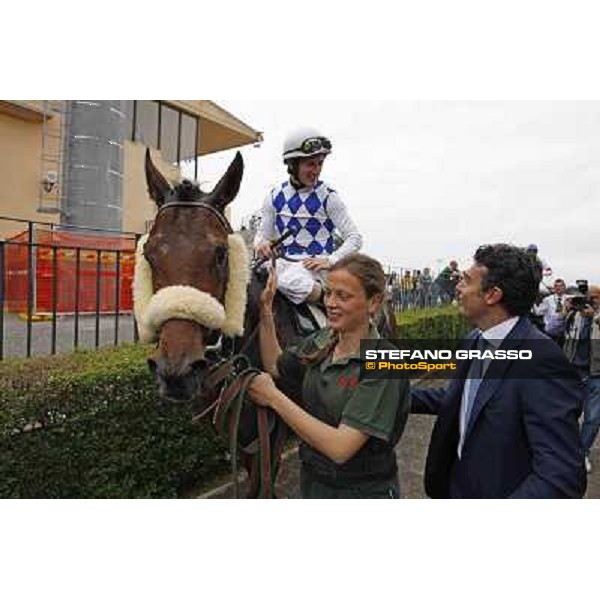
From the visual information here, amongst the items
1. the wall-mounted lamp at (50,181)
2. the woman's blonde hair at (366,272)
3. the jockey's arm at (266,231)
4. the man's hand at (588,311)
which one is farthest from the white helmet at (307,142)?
the wall-mounted lamp at (50,181)

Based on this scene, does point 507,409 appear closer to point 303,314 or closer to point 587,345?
point 303,314

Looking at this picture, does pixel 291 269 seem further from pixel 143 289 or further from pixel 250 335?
pixel 143 289

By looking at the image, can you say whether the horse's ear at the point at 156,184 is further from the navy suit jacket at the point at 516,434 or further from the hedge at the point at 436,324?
the navy suit jacket at the point at 516,434

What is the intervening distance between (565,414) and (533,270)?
48 centimetres

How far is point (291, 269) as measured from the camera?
2.71m

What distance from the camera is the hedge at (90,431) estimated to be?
270 centimetres

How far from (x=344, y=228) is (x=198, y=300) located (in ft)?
3.13

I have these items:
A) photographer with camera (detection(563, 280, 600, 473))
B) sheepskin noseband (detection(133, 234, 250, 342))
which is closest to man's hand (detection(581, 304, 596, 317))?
photographer with camera (detection(563, 280, 600, 473))

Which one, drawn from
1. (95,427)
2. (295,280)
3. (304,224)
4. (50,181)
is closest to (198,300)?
(295,280)

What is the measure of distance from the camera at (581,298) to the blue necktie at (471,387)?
1.22 m

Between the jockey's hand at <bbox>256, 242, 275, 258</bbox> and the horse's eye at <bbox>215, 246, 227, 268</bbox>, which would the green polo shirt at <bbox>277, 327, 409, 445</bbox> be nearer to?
the horse's eye at <bbox>215, 246, 227, 268</bbox>

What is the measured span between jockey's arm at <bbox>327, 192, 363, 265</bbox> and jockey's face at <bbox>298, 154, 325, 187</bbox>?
0.39 ft

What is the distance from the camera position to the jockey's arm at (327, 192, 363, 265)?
2.60 meters

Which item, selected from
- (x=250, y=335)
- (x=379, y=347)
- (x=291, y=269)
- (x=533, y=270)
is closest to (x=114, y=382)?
(x=250, y=335)
